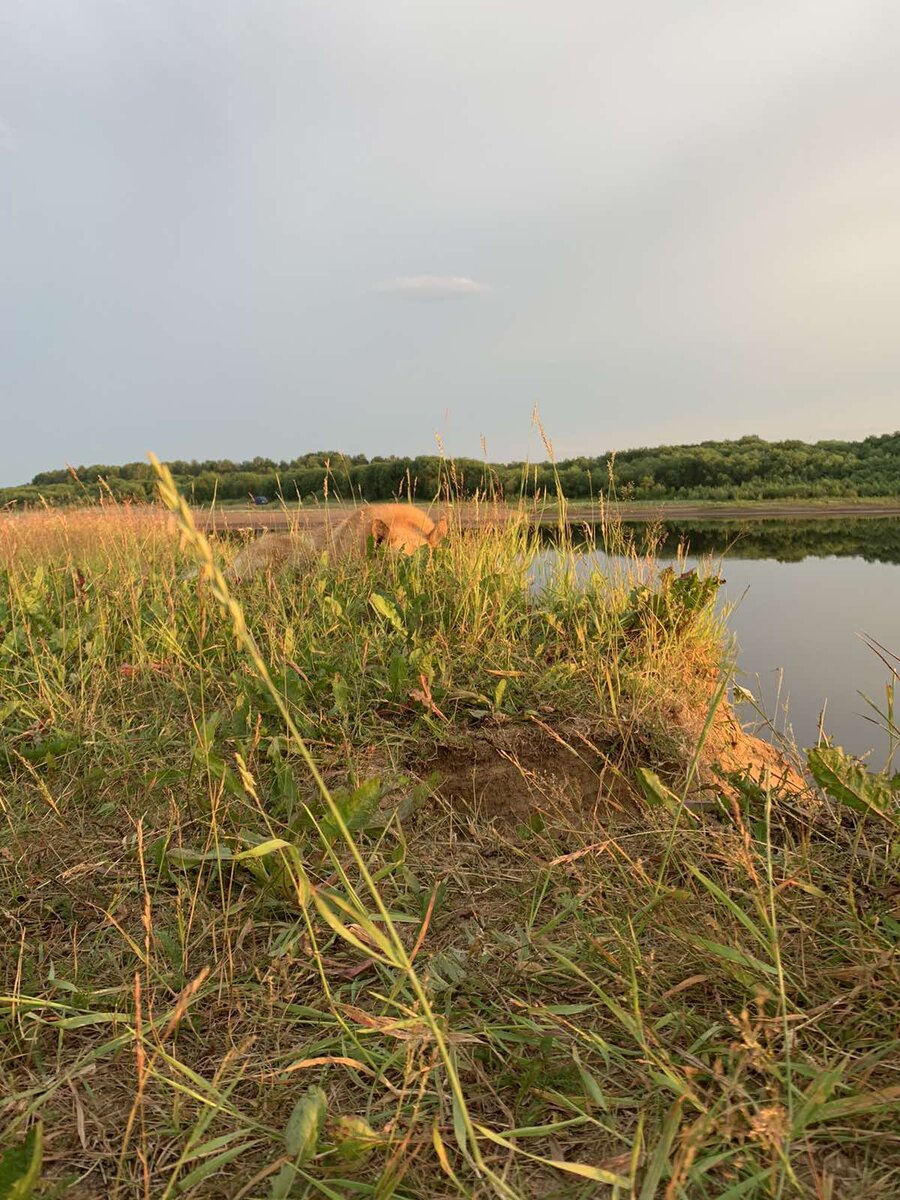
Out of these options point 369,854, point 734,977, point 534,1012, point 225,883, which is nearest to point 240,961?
point 225,883

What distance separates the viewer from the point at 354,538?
461cm

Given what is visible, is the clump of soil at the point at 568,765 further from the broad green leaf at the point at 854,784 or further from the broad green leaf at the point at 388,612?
the broad green leaf at the point at 388,612

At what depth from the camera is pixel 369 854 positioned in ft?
5.45

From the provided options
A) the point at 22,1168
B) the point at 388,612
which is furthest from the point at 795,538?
the point at 22,1168

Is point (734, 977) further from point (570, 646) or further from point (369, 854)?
point (570, 646)

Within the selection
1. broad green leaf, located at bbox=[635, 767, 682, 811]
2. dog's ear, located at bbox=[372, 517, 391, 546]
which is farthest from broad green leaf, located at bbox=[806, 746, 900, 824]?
dog's ear, located at bbox=[372, 517, 391, 546]

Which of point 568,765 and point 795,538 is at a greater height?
point 568,765

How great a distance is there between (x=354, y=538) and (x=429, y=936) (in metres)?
3.43

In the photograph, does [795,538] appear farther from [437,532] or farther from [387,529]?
[387,529]

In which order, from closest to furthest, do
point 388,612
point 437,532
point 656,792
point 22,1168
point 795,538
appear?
point 22,1168
point 656,792
point 388,612
point 437,532
point 795,538

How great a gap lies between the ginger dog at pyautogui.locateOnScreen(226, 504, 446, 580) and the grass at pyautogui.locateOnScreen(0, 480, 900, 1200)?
158 centimetres

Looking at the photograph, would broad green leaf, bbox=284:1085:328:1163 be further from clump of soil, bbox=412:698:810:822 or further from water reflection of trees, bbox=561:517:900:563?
water reflection of trees, bbox=561:517:900:563

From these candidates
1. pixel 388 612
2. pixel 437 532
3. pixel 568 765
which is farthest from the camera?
pixel 437 532

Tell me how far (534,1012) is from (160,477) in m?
1.01
